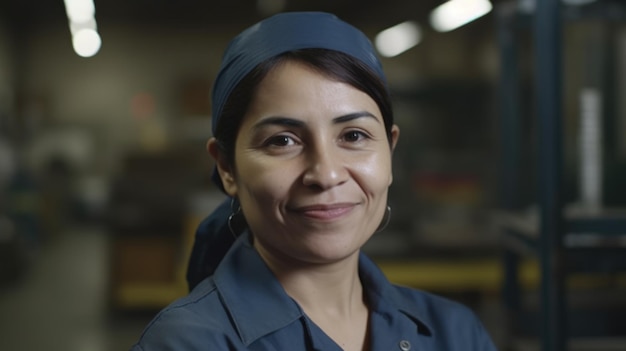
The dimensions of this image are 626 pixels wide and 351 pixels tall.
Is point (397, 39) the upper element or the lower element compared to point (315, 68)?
upper

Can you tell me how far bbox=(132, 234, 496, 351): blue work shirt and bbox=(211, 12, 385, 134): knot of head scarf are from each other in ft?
0.92

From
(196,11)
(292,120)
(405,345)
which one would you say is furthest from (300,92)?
(196,11)

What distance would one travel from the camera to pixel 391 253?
589 cm

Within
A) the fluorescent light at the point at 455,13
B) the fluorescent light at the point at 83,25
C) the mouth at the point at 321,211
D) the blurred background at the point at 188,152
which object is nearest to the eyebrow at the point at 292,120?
the mouth at the point at 321,211

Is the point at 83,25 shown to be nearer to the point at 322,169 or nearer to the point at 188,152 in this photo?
the point at 188,152

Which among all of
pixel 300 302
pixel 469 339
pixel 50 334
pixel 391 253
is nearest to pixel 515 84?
pixel 469 339

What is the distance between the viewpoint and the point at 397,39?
26.1 feet

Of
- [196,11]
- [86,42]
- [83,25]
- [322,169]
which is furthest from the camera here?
[196,11]

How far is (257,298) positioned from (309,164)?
0.24 metres

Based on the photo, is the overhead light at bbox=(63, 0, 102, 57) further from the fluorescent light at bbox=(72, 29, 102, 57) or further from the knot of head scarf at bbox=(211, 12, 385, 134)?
the knot of head scarf at bbox=(211, 12, 385, 134)

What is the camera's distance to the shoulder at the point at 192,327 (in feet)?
3.46

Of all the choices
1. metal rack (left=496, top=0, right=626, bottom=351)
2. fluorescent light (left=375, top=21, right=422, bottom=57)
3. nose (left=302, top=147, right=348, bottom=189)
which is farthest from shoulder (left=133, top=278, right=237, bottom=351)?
fluorescent light (left=375, top=21, right=422, bottom=57)

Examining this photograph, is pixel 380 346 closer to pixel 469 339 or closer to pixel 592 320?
pixel 469 339

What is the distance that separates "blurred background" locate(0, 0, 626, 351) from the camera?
9.01 ft
